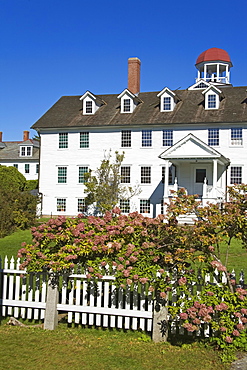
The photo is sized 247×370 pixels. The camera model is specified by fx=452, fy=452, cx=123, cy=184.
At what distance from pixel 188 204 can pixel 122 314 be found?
2257 millimetres

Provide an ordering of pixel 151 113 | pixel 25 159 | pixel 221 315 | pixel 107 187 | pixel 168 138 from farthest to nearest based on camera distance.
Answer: pixel 25 159 < pixel 151 113 < pixel 168 138 < pixel 107 187 < pixel 221 315

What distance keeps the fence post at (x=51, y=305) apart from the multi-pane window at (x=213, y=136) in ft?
82.6

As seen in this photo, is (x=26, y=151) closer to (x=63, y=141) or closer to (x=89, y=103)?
(x=63, y=141)

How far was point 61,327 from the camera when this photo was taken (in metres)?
8.43

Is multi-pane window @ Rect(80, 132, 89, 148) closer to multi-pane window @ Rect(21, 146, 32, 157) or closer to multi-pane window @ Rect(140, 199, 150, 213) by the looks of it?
multi-pane window @ Rect(140, 199, 150, 213)

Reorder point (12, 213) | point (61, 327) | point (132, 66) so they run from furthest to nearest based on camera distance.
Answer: point (132, 66) → point (12, 213) → point (61, 327)

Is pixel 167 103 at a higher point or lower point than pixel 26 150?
higher

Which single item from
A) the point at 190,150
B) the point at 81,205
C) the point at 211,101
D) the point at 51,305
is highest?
the point at 211,101

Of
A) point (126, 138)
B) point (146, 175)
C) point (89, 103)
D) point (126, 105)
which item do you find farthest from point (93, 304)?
point (89, 103)

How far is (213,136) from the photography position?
105ft

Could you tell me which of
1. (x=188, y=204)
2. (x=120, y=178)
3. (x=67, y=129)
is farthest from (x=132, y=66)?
(x=188, y=204)

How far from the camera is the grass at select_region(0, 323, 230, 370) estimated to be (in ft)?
21.7

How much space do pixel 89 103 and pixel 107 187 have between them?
7.99 m

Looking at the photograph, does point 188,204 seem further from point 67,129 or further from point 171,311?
point 67,129
